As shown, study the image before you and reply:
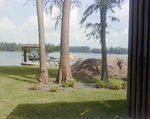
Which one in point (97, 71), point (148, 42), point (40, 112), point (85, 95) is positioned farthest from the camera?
point (97, 71)

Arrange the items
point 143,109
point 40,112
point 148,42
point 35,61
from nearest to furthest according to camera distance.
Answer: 1. point 148,42
2. point 143,109
3. point 40,112
4. point 35,61

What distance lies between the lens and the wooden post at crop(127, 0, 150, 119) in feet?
8.32

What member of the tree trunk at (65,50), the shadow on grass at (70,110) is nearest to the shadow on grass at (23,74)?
the tree trunk at (65,50)

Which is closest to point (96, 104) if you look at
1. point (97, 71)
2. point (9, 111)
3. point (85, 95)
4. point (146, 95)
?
point (85, 95)

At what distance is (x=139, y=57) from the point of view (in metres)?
2.68

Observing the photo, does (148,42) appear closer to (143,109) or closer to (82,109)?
(143,109)

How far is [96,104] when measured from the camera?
170 inches

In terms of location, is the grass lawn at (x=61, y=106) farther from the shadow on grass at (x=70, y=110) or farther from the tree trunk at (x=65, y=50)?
the tree trunk at (x=65, y=50)

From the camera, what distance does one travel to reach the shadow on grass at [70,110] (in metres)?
3.51

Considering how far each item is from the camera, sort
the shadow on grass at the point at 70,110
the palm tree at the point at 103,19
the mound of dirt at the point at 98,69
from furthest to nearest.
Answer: the mound of dirt at the point at 98,69 → the palm tree at the point at 103,19 → the shadow on grass at the point at 70,110

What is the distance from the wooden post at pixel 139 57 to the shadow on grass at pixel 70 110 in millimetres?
832

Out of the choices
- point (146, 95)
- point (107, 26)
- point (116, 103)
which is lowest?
point (116, 103)

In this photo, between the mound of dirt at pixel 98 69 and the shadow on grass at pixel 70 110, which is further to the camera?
the mound of dirt at pixel 98 69

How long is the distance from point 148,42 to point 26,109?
130 inches
